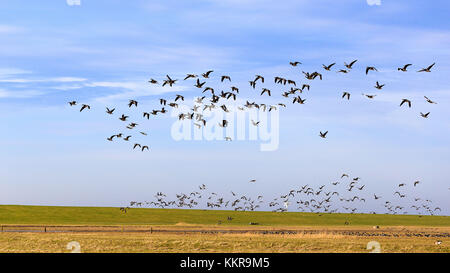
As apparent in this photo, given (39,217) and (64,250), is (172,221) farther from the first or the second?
(64,250)

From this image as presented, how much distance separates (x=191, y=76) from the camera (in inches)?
1718

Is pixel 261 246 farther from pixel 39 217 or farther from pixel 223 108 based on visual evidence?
pixel 39 217

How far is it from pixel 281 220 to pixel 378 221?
24.5m
